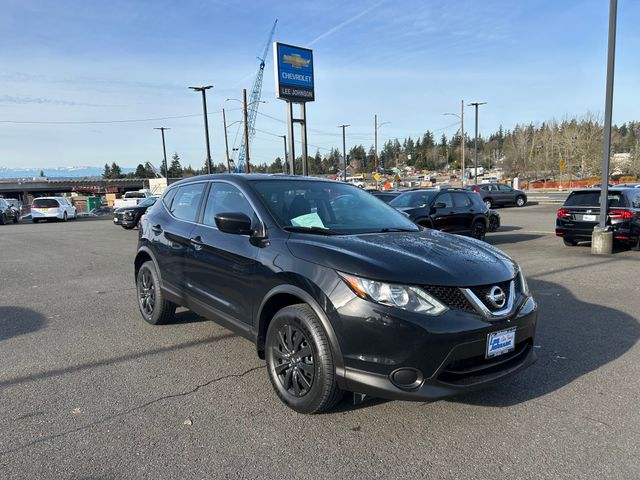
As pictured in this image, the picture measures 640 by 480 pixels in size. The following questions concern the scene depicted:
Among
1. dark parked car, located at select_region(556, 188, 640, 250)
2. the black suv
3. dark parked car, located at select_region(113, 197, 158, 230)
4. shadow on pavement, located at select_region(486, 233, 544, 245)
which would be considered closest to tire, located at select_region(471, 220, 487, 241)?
shadow on pavement, located at select_region(486, 233, 544, 245)

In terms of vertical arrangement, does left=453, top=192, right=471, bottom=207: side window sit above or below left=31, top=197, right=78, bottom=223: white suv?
above

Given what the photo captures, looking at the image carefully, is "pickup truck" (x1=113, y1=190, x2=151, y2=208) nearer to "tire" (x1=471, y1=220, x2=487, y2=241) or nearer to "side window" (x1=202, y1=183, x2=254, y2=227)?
"tire" (x1=471, y1=220, x2=487, y2=241)

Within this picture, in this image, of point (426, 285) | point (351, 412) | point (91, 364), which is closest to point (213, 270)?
point (91, 364)

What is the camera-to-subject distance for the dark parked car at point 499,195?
3070 centimetres

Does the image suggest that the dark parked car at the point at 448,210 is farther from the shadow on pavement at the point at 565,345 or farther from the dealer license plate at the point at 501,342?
the dealer license plate at the point at 501,342

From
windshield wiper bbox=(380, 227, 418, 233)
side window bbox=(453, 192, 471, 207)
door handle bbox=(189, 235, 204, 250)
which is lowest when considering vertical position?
side window bbox=(453, 192, 471, 207)

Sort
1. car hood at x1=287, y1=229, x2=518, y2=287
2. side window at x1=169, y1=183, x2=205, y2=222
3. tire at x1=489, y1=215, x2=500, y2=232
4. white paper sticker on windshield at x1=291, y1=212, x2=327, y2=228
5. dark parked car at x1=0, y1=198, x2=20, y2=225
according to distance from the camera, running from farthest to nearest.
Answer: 1. dark parked car at x1=0, y1=198, x2=20, y2=225
2. tire at x1=489, y1=215, x2=500, y2=232
3. side window at x1=169, y1=183, x2=205, y2=222
4. white paper sticker on windshield at x1=291, y1=212, x2=327, y2=228
5. car hood at x1=287, y1=229, x2=518, y2=287

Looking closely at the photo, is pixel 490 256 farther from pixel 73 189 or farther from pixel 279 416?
pixel 73 189

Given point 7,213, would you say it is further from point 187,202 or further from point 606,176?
point 606,176

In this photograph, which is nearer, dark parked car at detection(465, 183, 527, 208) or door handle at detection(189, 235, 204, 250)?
door handle at detection(189, 235, 204, 250)

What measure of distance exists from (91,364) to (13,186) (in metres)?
121

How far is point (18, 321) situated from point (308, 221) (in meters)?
4.19

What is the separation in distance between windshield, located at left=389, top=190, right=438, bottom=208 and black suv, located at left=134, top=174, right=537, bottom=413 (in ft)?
27.2

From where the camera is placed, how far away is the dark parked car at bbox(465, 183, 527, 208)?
3070cm
